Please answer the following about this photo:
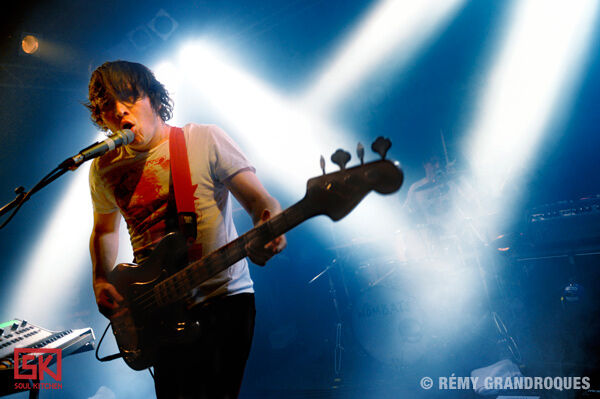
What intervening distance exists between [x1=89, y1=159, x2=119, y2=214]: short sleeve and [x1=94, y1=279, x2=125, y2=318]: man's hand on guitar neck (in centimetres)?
→ 48

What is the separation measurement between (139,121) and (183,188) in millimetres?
510

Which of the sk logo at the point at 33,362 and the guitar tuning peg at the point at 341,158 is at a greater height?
the guitar tuning peg at the point at 341,158

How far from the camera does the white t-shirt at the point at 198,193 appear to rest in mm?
1559

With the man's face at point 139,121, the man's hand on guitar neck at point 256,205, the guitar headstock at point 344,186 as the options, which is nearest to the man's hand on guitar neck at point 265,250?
the man's hand on guitar neck at point 256,205

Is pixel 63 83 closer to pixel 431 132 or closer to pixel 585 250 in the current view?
pixel 431 132

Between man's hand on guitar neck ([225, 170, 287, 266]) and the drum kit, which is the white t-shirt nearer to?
man's hand on guitar neck ([225, 170, 287, 266])

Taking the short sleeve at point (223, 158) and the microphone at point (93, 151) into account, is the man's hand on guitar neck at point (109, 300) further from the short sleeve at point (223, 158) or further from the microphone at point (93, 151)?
the short sleeve at point (223, 158)

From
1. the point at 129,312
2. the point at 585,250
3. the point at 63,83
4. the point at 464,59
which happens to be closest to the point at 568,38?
the point at 464,59

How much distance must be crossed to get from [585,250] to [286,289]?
3750mm

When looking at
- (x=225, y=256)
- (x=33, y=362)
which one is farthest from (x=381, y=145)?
(x=33, y=362)

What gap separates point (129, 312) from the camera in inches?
63.6

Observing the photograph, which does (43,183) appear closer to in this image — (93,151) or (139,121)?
(93,151)

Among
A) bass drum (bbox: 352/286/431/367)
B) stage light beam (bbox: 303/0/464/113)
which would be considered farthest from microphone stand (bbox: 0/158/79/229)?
stage light beam (bbox: 303/0/464/113)

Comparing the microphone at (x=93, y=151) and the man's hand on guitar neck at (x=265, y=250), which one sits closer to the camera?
the man's hand on guitar neck at (x=265, y=250)
